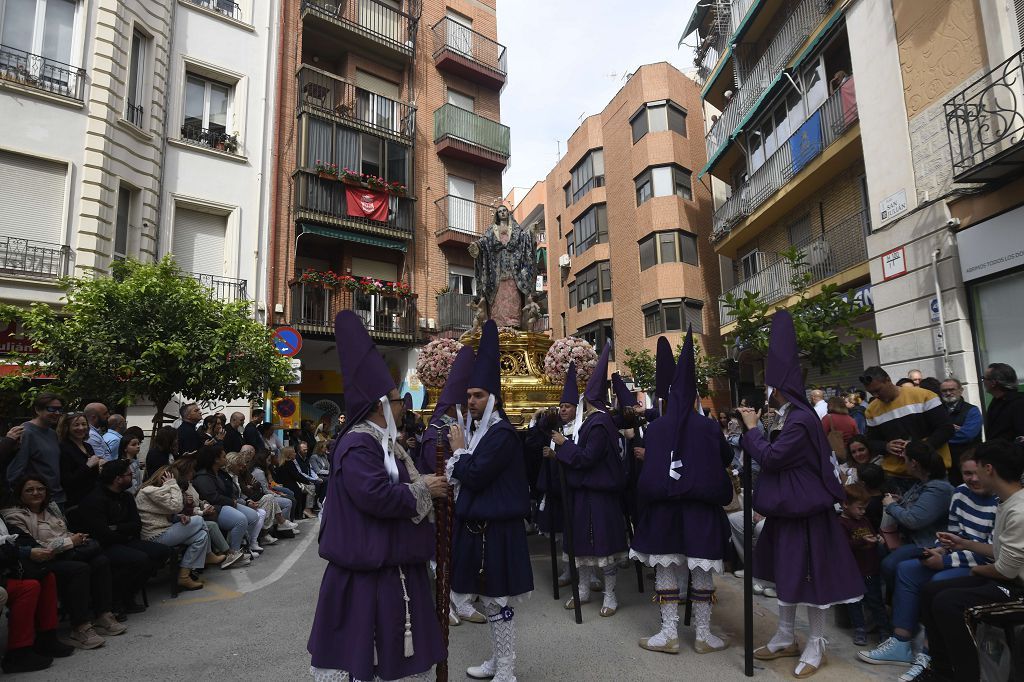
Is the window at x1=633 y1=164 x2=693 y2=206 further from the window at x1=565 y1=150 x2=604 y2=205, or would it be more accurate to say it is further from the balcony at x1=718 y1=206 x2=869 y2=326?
the balcony at x1=718 y1=206 x2=869 y2=326

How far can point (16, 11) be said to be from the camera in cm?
1323

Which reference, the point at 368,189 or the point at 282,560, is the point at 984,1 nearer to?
the point at 282,560

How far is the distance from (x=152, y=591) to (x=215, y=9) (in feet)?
52.9

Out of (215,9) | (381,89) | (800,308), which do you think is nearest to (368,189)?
(381,89)

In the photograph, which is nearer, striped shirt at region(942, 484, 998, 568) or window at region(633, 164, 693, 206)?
striped shirt at region(942, 484, 998, 568)

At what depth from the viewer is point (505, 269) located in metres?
8.91

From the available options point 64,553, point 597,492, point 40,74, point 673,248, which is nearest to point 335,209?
point 40,74

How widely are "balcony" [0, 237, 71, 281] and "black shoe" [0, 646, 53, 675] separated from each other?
400 inches

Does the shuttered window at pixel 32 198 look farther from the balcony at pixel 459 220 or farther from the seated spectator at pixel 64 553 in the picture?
the balcony at pixel 459 220

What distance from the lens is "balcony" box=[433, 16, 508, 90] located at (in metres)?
22.5

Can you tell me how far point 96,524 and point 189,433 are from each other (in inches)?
130

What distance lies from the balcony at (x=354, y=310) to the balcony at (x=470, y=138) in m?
5.85

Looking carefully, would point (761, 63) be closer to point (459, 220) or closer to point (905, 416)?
point (459, 220)

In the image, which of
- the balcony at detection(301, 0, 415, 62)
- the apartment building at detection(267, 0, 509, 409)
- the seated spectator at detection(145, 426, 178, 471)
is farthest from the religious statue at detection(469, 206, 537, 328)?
the balcony at detection(301, 0, 415, 62)
